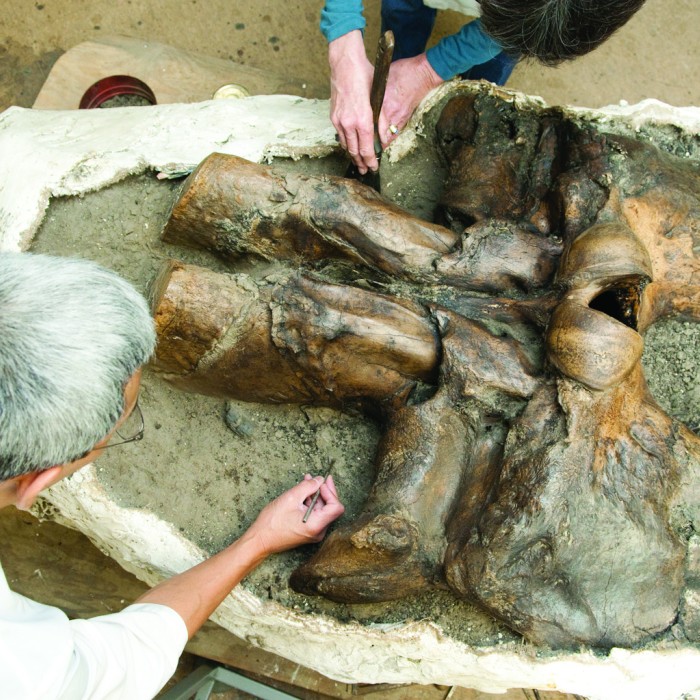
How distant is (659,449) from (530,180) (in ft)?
3.06

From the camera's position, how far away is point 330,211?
86.7 inches

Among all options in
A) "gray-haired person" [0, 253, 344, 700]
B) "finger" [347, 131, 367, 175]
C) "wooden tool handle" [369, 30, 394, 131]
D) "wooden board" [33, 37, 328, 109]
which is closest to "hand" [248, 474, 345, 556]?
"gray-haired person" [0, 253, 344, 700]

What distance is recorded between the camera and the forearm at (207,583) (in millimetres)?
2027

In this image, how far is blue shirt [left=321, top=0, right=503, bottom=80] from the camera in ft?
8.02

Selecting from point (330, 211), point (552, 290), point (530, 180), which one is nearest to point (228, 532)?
point (330, 211)

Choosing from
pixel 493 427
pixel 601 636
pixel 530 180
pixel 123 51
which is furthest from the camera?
pixel 123 51

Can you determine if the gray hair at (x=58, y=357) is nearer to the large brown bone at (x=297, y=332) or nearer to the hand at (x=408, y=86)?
the large brown bone at (x=297, y=332)

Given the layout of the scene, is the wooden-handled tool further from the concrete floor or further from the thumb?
the concrete floor

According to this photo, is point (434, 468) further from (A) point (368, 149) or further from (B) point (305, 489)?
(A) point (368, 149)

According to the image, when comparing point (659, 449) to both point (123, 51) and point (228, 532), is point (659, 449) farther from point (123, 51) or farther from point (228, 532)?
point (123, 51)

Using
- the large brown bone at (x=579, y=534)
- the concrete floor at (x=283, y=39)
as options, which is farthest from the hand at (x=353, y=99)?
the concrete floor at (x=283, y=39)

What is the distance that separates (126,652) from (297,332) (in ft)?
3.01

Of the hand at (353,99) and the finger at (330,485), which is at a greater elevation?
the hand at (353,99)

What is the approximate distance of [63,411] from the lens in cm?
146
